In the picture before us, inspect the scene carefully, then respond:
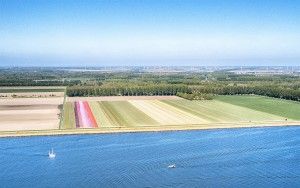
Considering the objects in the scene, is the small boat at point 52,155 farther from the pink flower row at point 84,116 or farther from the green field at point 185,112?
the pink flower row at point 84,116

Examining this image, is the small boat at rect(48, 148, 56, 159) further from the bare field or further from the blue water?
the bare field

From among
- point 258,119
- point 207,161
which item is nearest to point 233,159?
point 207,161

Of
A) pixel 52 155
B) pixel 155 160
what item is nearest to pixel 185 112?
pixel 155 160

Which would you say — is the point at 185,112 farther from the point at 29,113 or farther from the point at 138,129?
the point at 29,113

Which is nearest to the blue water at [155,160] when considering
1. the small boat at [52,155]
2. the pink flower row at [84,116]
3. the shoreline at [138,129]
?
the small boat at [52,155]

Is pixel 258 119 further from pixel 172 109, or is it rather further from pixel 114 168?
pixel 114 168

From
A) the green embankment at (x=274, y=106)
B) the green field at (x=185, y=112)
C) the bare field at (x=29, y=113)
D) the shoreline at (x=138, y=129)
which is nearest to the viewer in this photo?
the shoreline at (x=138, y=129)
